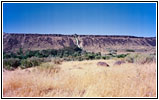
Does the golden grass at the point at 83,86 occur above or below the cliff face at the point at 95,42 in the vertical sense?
above

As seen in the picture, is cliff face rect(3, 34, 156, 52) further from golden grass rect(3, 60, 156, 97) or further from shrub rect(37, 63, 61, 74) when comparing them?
golden grass rect(3, 60, 156, 97)

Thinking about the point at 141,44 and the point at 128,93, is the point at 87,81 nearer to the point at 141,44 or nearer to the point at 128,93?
the point at 128,93

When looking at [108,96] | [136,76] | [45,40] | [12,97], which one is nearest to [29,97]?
[12,97]

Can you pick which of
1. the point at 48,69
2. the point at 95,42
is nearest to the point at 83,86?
the point at 48,69

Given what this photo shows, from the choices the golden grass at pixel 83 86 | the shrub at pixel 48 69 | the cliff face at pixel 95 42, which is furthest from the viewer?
the cliff face at pixel 95 42

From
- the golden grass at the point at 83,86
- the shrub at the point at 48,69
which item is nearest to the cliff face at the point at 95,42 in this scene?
the shrub at the point at 48,69

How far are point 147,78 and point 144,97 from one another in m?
1.00

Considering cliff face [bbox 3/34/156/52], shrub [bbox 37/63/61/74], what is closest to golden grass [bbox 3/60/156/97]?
shrub [bbox 37/63/61/74]

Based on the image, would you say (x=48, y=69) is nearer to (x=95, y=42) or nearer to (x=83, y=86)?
(x=83, y=86)

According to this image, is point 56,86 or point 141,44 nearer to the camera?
point 56,86

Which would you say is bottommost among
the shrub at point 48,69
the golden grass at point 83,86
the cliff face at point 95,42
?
the cliff face at point 95,42

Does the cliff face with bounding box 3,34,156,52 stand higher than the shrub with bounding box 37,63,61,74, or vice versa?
the shrub with bounding box 37,63,61,74

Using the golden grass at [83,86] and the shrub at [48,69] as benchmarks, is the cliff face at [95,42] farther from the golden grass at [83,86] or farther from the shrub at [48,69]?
the golden grass at [83,86]

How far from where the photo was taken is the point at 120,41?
58.7 meters
